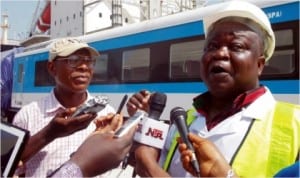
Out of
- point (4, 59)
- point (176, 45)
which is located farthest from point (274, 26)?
point (4, 59)

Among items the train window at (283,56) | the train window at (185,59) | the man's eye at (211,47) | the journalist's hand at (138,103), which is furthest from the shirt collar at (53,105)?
the train window at (185,59)

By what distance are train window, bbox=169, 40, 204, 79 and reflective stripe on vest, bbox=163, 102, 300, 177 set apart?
185 inches

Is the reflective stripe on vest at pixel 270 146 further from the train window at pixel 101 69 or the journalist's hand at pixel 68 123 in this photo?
the train window at pixel 101 69

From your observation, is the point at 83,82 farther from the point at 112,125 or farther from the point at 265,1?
the point at 265,1

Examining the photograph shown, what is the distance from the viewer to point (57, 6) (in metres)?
15.5

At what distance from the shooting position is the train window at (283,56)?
15.8ft

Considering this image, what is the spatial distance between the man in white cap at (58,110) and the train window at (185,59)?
397 cm

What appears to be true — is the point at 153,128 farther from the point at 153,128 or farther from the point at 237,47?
the point at 237,47

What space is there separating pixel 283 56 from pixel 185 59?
170cm

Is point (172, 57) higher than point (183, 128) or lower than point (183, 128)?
higher

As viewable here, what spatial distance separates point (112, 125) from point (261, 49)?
578mm

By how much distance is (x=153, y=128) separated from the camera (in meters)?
1.28

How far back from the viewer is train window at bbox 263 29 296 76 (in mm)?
4820

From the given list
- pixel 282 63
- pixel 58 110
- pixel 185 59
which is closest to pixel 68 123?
pixel 58 110
